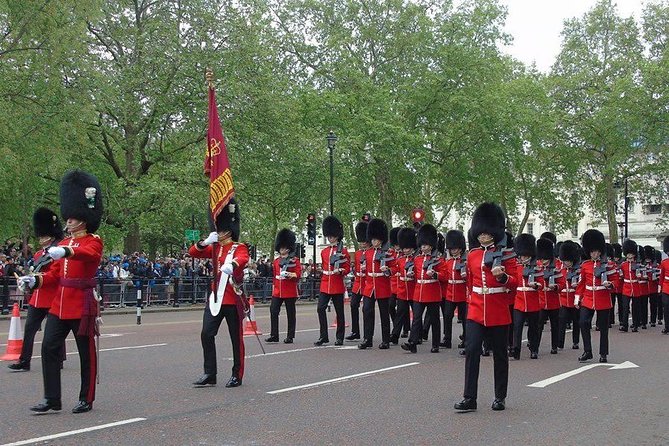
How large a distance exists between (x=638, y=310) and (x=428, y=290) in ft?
26.8

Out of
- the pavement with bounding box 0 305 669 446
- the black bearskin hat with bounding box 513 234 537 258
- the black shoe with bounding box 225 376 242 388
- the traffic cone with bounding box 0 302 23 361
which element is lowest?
the pavement with bounding box 0 305 669 446

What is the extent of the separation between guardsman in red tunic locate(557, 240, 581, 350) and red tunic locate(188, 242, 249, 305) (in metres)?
7.23

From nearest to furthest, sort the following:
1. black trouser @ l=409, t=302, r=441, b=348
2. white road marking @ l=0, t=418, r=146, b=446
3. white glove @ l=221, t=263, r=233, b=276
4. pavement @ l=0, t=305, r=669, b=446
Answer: white road marking @ l=0, t=418, r=146, b=446 → pavement @ l=0, t=305, r=669, b=446 → white glove @ l=221, t=263, r=233, b=276 → black trouser @ l=409, t=302, r=441, b=348

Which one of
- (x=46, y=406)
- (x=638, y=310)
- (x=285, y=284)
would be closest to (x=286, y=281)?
(x=285, y=284)

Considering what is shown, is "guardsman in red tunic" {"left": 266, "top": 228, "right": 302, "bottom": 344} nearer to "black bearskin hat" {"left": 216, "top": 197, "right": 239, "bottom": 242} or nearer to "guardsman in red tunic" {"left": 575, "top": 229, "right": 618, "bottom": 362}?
"black bearskin hat" {"left": 216, "top": 197, "right": 239, "bottom": 242}

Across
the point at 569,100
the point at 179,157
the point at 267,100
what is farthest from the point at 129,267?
the point at 569,100

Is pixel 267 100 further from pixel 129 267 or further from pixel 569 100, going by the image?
pixel 569 100

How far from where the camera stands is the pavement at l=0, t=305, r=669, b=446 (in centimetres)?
726

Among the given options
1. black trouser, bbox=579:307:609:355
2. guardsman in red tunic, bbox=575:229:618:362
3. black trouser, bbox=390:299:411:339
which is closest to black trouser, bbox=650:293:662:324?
guardsman in red tunic, bbox=575:229:618:362

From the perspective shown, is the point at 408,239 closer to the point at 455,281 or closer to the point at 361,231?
the point at 361,231

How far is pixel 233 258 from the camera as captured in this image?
9.95 meters

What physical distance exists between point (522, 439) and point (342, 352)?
693 cm

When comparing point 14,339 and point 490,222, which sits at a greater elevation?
point 490,222

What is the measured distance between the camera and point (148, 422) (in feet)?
25.3
